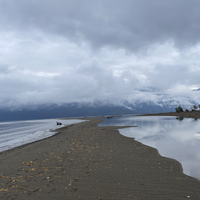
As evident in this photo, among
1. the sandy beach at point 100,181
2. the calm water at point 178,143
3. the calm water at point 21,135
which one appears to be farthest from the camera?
the calm water at point 21,135

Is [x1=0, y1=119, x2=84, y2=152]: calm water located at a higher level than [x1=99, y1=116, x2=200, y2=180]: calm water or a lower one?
lower

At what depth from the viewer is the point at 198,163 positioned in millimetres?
12742

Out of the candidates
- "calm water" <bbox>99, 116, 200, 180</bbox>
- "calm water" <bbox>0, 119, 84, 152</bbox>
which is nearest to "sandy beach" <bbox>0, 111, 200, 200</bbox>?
"calm water" <bbox>99, 116, 200, 180</bbox>

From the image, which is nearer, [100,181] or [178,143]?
[100,181]

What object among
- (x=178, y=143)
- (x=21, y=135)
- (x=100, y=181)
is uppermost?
(x=100, y=181)

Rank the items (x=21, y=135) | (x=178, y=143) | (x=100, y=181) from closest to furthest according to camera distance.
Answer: (x=100, y=181)
(x=178, y=143)
(x=21, y=135)

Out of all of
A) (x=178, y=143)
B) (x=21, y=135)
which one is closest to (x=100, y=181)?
(x=178, y=143)

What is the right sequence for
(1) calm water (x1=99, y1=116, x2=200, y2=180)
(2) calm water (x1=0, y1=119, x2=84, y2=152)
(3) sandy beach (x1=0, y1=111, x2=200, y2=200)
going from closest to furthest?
1. (3) sandy beach (x1=0, y1=111, x2=200, y2=200)
2. (1) calm water (x1=99, y1=116, x2=200, y2=180)
3. (2) calm water (x1=0, y1=119, x2=84, y2=152)

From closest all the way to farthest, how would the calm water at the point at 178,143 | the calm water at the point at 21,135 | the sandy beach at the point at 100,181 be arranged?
the sandy beach at the point at 100,181 < the calm water at the point at 178,143 < the calm water at the point at 21,135

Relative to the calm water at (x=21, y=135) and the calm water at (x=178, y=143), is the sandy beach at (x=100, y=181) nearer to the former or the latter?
the calm water at (x=178, y=143)

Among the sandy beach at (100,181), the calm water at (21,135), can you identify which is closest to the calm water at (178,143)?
the sandy beach at (100,181)

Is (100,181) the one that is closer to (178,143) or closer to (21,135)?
A: (178,143)

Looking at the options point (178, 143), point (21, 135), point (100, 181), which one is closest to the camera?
point (100, 181)

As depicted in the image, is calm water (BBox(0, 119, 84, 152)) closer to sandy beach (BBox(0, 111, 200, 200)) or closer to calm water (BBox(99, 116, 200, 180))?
sandy beach (BBox(0, 111, 200, 200))
